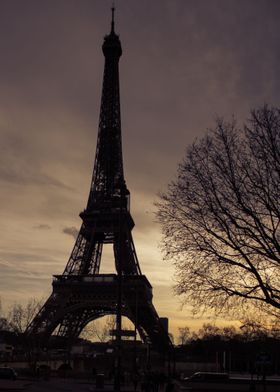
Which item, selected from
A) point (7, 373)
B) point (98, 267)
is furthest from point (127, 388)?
point (98, 267)

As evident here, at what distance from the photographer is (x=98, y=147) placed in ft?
344

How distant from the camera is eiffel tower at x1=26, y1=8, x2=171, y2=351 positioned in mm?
91188

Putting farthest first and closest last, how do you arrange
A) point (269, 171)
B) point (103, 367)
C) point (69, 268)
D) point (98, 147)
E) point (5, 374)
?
1. point (98, 147)
2. point (69, 268)
3. point (103, 367)
4. point (5, 374)
5. point (269, 171)

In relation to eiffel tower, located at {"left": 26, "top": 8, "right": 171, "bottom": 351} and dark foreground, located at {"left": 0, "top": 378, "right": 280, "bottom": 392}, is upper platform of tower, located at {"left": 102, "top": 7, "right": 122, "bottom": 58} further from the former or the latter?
dark foreground, located at {"left": 0, "top": 378, "right": 280, "bottom": 392}

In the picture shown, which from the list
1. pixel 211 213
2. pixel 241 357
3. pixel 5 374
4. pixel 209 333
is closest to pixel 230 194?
pixel 211 213

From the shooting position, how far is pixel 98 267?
10131 centimetres

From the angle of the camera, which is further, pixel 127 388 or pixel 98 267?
pixel 98 267

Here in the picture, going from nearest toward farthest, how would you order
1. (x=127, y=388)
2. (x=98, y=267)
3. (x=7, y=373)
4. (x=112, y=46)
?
(x=127, y=388) → (x=7, y=373) → (x=98, y=267) → (x=112, y=46)

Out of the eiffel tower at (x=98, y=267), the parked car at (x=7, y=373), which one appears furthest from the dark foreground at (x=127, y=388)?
the eiffel tower at (x=98, y=267)

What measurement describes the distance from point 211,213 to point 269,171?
3101 millimetres

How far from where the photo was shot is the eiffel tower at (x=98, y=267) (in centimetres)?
9119

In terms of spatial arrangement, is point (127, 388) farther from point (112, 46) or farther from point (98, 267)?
point (112, 46)

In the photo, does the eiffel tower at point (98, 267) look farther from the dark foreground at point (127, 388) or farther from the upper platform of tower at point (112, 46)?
the dark foreground at point (127, 388)

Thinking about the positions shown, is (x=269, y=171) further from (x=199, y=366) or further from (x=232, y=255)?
(x=199, y=366)
